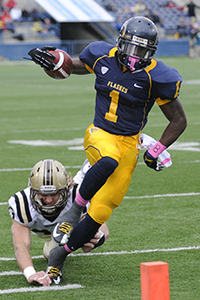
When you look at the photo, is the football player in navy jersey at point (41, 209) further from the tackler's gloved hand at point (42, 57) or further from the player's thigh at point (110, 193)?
the tackler's gloved hand at point (42, 57)

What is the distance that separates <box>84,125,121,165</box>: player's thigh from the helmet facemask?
0.80ft

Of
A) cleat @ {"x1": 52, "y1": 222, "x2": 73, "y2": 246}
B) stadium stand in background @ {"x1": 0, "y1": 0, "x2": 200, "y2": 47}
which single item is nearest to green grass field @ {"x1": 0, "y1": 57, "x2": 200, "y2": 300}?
cleat @ {"x1": 52, "y1": 222, "x2": 73, "y2": 246}

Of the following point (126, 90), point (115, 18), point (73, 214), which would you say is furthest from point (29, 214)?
point (115, 18)

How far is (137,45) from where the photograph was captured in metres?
3.75

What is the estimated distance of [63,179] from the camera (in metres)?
3.62

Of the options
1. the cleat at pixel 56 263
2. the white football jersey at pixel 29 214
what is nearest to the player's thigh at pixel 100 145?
the white football jersey at pixel 29 214

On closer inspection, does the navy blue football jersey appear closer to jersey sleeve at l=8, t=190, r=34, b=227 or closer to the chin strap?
the chin strap

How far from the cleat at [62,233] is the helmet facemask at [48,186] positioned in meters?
0.16

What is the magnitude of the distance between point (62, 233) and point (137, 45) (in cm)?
139

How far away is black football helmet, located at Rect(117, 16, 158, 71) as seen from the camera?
3750 mm

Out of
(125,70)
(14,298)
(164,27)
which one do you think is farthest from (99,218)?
(164,27)

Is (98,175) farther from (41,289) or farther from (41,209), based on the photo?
(41,289)

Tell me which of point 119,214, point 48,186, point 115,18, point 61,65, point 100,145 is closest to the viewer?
point 48,186

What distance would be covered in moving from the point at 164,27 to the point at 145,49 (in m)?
30.1
